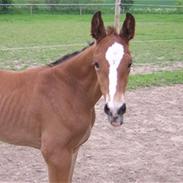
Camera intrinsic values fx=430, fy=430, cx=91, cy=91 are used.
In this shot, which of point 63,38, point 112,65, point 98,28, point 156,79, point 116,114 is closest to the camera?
point 116,114

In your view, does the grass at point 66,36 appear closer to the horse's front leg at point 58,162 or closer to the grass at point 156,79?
the grass at point 156,79

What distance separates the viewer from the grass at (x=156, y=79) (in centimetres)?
838

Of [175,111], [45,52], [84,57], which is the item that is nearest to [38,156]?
[84,57]

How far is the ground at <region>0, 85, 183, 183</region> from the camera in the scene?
177 inches

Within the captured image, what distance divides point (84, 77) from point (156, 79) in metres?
5.44

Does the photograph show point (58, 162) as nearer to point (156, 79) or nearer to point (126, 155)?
point (126, 155)

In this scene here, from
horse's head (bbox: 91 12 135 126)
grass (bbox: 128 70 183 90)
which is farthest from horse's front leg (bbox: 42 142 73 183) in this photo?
grass (bbox: 128 70 183 90)

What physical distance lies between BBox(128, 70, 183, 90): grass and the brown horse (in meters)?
4.61

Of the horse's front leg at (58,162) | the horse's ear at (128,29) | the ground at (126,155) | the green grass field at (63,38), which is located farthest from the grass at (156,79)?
the horse's ear at (128,29)

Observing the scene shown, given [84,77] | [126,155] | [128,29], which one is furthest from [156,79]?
[128,29]

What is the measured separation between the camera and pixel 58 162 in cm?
344

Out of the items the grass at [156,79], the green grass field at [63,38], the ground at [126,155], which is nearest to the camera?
the ground at [126,155]

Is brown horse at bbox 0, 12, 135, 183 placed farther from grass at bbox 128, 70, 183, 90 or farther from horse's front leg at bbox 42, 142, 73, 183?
grass at bbox 128, 70, 183, 90

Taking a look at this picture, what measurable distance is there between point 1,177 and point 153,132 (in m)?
2.31
